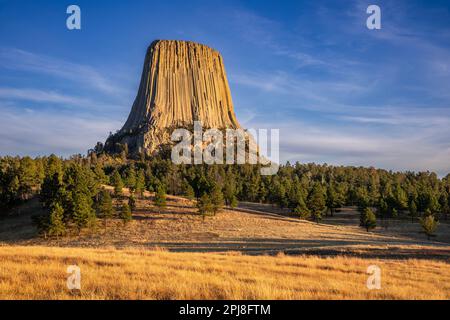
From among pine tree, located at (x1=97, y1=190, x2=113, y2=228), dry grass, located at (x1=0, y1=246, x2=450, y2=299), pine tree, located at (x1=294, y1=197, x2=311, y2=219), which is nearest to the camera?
dry grass, located at (x1=0, y1=246, x2=450, y2=299)

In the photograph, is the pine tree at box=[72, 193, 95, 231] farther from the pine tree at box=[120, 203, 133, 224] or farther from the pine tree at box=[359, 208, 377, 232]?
the pine tree at box=[359, 208, 377, 232]

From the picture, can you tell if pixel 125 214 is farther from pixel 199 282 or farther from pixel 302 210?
pixel 199 282

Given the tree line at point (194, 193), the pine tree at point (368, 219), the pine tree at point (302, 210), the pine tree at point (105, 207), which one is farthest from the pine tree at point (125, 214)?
the pine tree at point (368, 219)

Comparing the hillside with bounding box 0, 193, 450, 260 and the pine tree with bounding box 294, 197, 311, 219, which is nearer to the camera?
the hillside with bounding box 0, 193, 450, 260

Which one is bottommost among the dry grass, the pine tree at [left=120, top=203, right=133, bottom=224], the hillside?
the hillside

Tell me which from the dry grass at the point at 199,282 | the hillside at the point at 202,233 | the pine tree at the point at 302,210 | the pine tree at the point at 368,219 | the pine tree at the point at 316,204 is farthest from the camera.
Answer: the pine tree at the point at 316,204

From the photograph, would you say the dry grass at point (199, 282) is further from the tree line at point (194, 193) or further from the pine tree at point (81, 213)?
the tree line at point (194, 193)

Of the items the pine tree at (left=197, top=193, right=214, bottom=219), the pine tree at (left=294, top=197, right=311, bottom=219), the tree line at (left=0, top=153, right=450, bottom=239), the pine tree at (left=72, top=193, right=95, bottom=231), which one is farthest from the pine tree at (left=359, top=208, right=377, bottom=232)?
the pine tree at (left=72, top=193, right=95, bottom=231)

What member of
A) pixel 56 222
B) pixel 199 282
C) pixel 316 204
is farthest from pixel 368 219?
pixel 199 282
